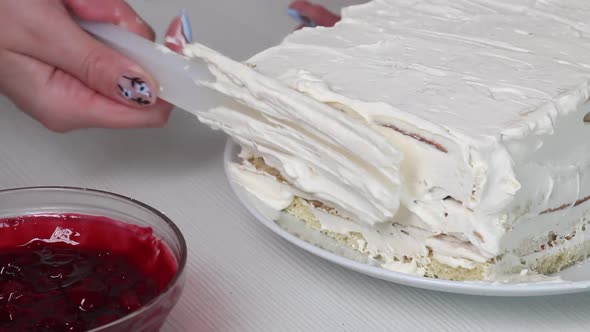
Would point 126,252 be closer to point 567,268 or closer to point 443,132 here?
point 443,132

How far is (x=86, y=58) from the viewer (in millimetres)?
1298

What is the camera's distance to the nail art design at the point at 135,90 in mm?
1269

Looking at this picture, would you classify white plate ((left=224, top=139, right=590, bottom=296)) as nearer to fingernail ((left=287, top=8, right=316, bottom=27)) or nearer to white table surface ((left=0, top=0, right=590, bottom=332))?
white table surface ((left=0, top=0, right=590, bottom=332))

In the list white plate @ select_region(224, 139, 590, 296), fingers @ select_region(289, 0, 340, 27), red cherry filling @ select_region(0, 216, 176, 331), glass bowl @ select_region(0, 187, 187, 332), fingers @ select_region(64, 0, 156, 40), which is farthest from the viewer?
fingers @ select_region(289, 0, 340, 27)

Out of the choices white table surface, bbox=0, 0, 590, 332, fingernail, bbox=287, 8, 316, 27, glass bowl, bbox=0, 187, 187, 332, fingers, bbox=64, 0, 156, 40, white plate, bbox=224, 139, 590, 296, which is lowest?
white table surface, bbox=0, 0, 590, 332

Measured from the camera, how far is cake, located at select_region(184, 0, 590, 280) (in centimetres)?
106

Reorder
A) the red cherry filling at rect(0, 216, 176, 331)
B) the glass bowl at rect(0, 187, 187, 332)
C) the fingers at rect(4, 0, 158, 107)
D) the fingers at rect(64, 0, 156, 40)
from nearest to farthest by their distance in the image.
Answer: the red cherry filling at rect(0, 216, 176, 331), the glass bowl at rect(0, 187, 187, 332), the fingers at rect(4, 0, 158, 107), the fingers at rect(64, 0, 156, 40)

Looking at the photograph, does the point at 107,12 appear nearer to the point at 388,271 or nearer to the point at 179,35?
the point at 179,35

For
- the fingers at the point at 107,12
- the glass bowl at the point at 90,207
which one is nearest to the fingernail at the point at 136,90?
the fingers at the point at 107,12

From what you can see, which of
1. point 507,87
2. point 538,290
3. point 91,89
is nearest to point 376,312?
point 538,290


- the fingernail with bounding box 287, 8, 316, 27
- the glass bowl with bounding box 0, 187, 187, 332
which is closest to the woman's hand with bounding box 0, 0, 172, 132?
the glass bowl with bounding box 0, 187, 187, 332

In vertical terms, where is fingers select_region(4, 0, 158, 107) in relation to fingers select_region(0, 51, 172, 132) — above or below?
above

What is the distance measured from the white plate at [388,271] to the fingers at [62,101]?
15 centimetres

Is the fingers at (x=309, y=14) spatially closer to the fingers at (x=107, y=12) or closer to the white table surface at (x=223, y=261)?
the white table surface at (x=223, y=261)
